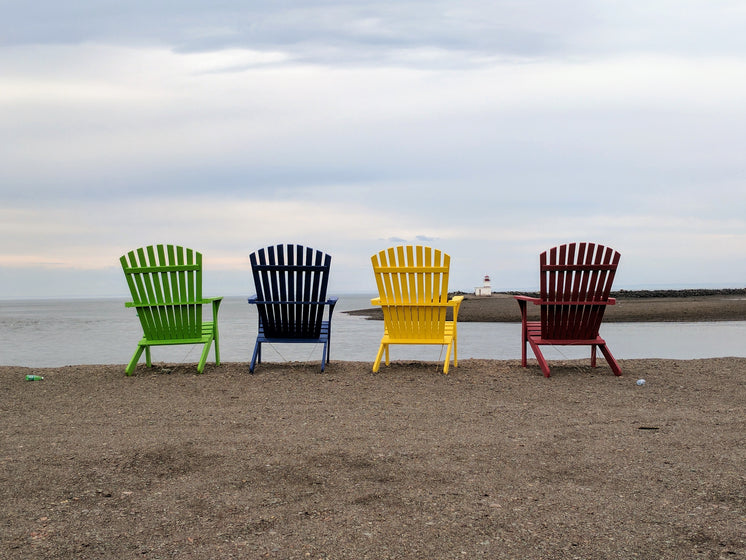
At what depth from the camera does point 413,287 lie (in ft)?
25.9

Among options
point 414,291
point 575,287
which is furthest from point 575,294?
point 414,291

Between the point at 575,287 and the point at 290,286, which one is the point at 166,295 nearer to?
the point at 290,286

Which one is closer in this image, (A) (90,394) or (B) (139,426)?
(B) (139,426)

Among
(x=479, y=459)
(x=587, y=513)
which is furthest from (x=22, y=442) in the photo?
(x=587, y=513)

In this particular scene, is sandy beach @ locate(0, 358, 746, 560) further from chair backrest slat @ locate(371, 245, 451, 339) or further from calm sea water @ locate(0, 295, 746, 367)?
calm sea water @ locate(0, 295, 746, 367)

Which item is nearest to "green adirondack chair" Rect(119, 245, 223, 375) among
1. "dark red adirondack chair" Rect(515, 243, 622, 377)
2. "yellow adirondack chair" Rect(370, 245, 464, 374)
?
"yellow adirondack chair" Rect(370, 245, 464, 374)

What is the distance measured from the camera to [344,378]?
7289 millimetres

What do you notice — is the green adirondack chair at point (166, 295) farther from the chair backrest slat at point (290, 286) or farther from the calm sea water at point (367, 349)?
the calm sea water at point (367, 349)

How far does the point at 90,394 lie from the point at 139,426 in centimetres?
173

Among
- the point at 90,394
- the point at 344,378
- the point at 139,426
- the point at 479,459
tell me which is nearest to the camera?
the point at 479,459

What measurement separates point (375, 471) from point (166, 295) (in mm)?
4702

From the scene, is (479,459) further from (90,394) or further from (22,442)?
(90,394)

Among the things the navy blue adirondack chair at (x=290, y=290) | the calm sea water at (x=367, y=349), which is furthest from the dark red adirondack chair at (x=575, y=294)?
the calm sea water at (x=367, y=349)

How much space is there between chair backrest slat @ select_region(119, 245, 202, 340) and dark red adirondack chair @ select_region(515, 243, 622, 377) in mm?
3717
